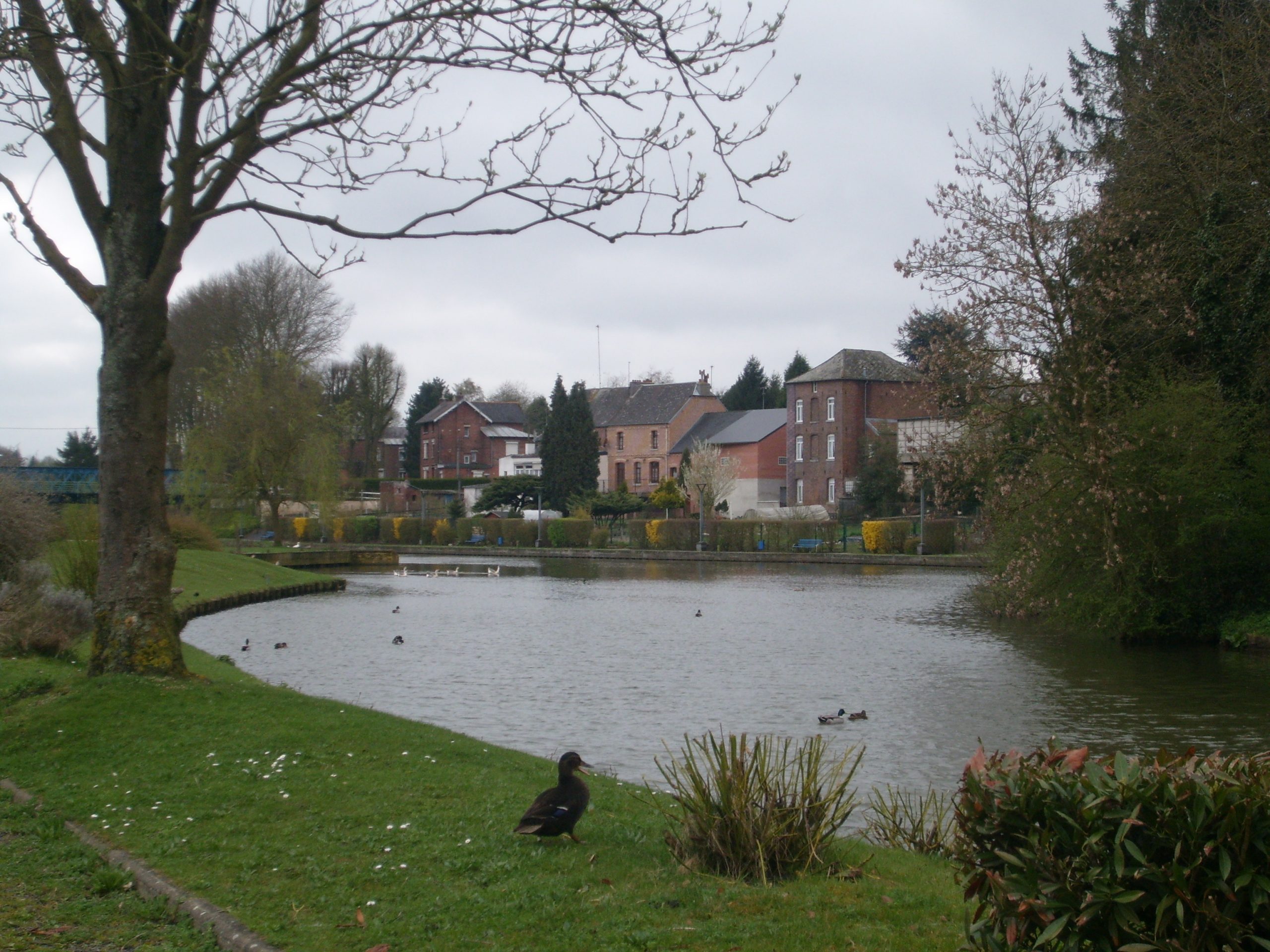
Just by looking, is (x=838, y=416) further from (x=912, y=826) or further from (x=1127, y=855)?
(x=1127, y=855)

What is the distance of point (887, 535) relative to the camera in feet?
179

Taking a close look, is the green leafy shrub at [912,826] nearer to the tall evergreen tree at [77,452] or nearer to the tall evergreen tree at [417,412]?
the tall evergreen tree at [77,452]

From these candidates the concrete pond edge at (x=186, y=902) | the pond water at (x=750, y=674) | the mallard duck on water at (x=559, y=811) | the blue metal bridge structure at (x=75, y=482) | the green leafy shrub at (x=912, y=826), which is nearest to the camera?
the concrete pond edge at (x=186, y=902)

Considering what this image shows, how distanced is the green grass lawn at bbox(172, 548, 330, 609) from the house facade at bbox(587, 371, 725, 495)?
4801cm

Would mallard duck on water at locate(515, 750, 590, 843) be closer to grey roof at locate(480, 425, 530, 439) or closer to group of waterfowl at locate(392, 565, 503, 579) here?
group of waterfowl at locate(392, 565, 503, 579)

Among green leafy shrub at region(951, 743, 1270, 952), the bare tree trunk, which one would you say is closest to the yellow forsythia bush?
the bare tree trunk

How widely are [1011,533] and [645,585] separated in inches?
749

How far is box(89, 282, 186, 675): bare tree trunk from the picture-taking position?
10.5 m

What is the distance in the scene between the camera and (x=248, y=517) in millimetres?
50844

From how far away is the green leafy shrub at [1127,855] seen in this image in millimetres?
3463

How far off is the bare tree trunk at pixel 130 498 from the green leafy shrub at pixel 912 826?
258 inches

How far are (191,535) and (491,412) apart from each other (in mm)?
64215

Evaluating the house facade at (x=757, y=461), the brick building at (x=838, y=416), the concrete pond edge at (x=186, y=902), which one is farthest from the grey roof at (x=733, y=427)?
the concrete pond edge at (x=186, y=902)

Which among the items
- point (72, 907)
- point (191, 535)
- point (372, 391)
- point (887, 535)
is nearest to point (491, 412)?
point (372, 391)
